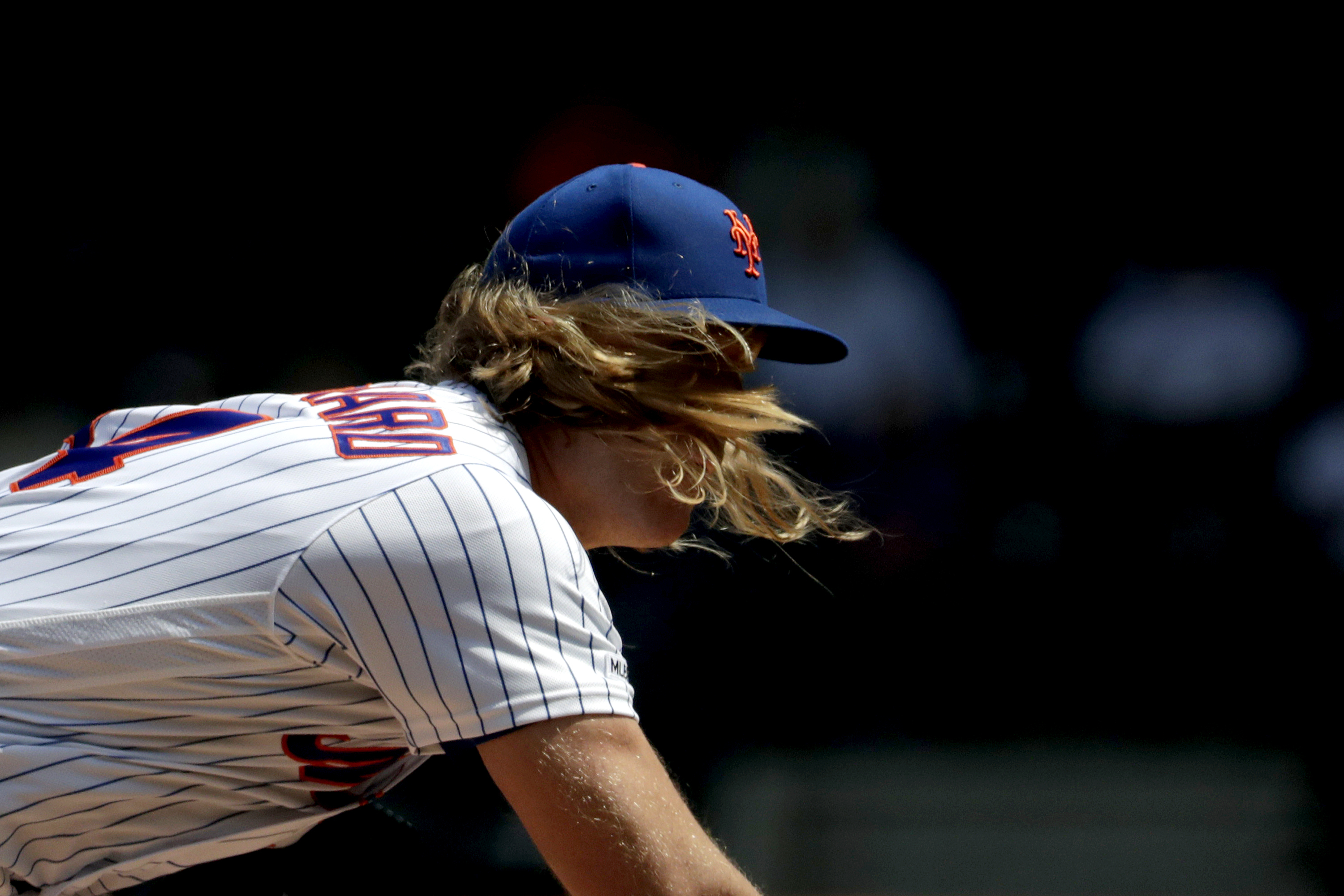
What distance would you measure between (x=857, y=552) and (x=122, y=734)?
2.60 m

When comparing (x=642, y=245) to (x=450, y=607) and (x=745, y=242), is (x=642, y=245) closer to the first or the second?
(x=745, y=242)

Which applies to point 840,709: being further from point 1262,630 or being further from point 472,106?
point 472,106

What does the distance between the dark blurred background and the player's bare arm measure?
2380 mm

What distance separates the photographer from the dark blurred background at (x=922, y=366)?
3.21 metres

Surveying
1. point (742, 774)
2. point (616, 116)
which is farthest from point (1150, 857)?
point (616, 116)

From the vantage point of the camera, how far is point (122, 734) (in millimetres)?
915

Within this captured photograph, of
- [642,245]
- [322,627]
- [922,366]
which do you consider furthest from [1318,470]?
[322,627]

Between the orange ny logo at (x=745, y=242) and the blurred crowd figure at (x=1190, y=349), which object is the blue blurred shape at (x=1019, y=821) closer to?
the blurred crowd figure at (x=1190, y=349)

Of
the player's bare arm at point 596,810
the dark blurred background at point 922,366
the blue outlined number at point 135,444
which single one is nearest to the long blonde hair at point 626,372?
the blue outlined number at point 135,444

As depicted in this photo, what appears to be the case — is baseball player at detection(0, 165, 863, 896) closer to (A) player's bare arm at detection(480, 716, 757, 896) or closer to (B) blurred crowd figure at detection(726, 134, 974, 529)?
(A) player's bare arm at detection(480, 716, 757, 896)

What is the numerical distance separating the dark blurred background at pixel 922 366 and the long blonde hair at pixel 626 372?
6.88 ft

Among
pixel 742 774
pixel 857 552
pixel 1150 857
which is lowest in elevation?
pixel 1150 857

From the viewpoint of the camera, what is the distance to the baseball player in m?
0.84

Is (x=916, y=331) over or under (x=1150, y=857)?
over
